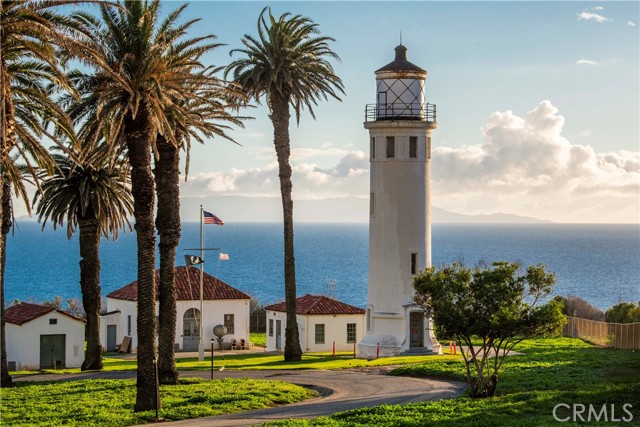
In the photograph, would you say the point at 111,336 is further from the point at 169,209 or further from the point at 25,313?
the point at 169,209

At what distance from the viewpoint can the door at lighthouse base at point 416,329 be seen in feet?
164

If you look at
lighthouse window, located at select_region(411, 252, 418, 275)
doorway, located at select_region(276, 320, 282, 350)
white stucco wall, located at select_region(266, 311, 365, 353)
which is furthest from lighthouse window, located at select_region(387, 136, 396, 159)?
doorway, located at select_region(276, 320, 282, 350)

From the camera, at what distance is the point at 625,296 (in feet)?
481

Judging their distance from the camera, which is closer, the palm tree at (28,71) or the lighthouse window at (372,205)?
the palm tree at (28,71)

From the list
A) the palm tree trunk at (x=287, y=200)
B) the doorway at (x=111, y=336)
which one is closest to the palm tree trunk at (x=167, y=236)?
the palm tree trunk at (x=287, y=200)

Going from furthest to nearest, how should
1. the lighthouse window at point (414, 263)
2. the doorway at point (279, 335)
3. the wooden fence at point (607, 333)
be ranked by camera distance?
1. the doorway at point (279, 335)
2. the lighthouse window at point (414, 263)
3. the wooden fence at point (607, 333)

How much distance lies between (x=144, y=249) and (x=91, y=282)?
602 inches

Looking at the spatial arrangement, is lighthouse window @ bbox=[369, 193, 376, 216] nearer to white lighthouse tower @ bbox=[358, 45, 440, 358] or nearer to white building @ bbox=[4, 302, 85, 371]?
white lighthouse tower @ bbox=[358, 45, 440, 358]

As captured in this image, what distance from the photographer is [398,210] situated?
50000 millimetres

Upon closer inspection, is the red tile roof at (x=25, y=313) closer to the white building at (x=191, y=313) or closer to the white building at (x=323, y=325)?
the white building at (x=191, y=313)

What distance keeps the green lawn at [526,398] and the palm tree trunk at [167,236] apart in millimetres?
10112

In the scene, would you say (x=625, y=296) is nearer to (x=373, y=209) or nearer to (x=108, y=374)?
(x=373, y=209)

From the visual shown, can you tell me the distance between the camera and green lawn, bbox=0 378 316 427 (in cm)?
2870

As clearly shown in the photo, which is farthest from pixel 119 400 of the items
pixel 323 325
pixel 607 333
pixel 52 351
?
pixel 607 333
